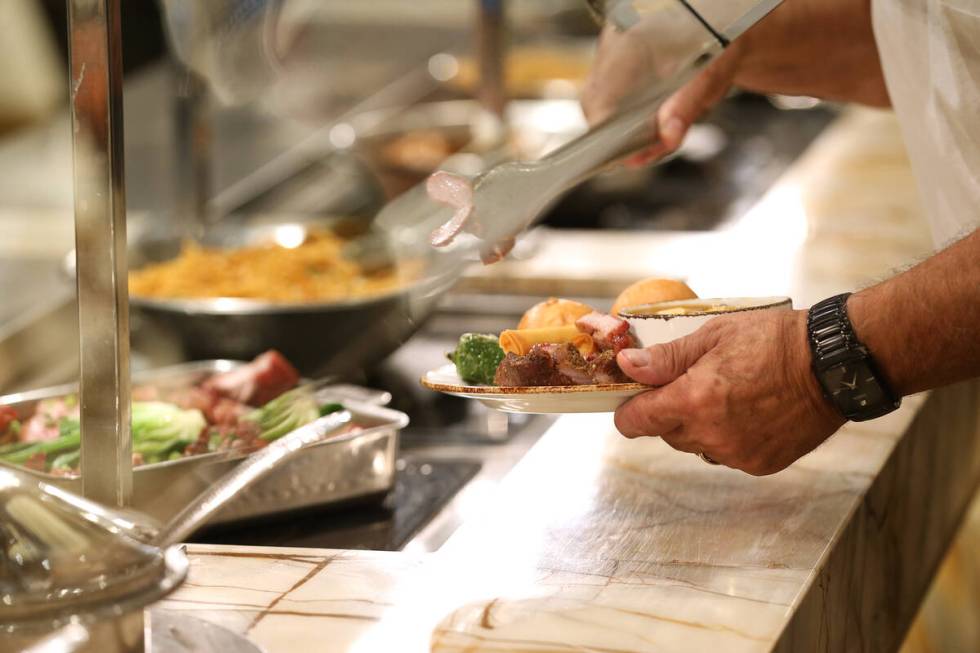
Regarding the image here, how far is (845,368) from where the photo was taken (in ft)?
4.17

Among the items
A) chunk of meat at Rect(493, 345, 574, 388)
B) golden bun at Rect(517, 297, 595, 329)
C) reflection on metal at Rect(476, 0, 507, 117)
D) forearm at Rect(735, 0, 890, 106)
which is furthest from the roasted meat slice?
reflection on metal at Rect(476, 0, 507, 117)

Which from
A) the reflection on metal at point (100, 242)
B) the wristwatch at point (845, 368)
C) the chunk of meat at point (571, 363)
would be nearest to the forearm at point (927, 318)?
the wristwatch at point (845, 368)

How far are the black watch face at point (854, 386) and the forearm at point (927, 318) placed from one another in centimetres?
2

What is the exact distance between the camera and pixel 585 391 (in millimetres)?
1309

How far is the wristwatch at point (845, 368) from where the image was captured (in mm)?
1269

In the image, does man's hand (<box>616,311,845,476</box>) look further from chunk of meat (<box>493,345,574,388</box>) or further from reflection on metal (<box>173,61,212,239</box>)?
reflection on metal (<box>173,61,212,239</box>)

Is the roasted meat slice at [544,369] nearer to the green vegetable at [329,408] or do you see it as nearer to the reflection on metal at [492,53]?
the green vegetable at [329,408]

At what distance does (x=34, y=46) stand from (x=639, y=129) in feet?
10.3

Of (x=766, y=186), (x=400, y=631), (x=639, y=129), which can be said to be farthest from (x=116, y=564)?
(x=766, y=186)

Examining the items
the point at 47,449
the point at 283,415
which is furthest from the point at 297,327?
the point at 47,449

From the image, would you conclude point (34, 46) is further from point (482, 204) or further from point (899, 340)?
point (899, 340)

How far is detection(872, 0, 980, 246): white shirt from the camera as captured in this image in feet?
5.19

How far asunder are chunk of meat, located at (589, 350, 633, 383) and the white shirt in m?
0.47

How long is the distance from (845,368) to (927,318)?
9 centimetres
